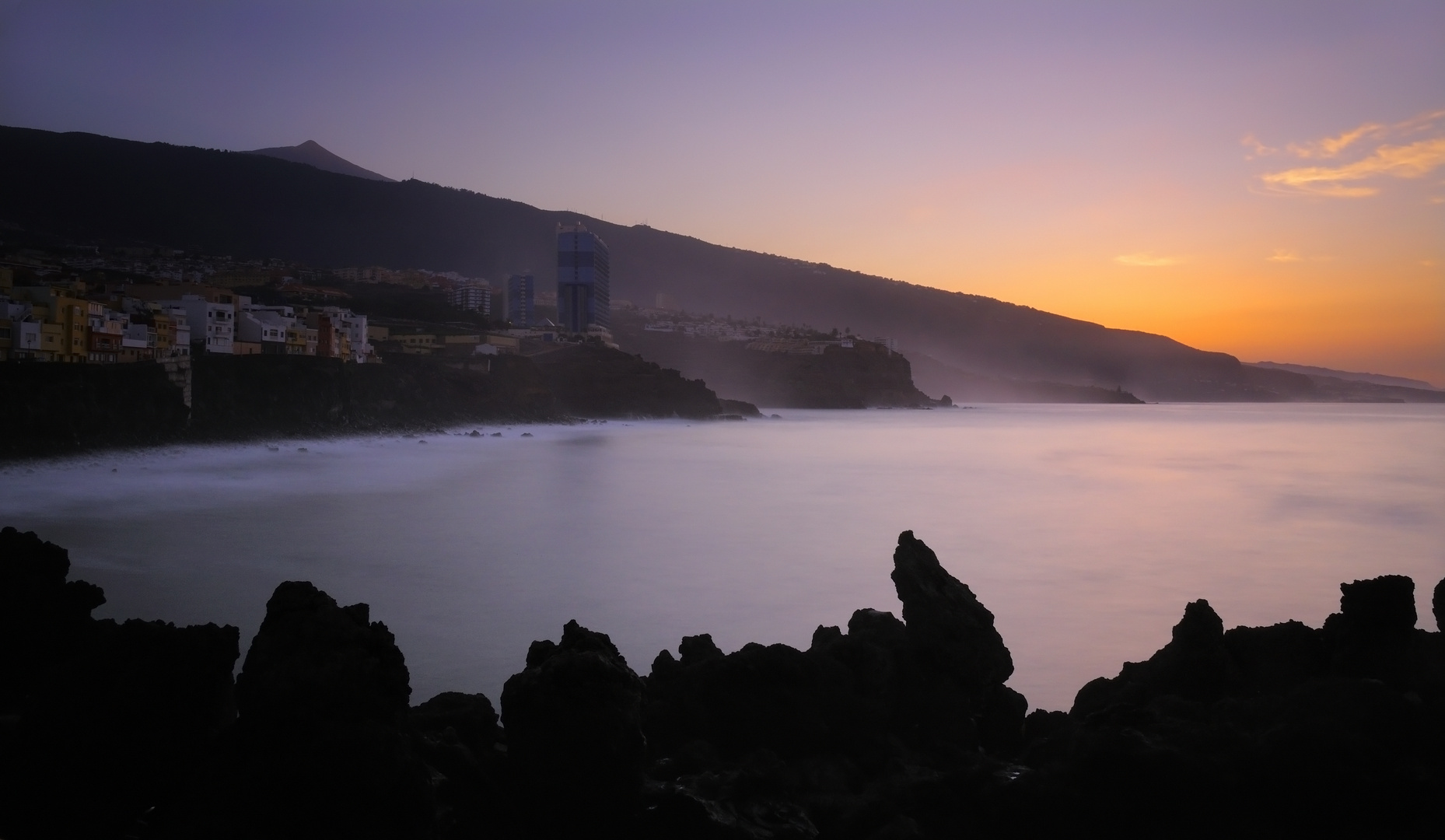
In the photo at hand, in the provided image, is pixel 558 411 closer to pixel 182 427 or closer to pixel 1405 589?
pixel 182 427

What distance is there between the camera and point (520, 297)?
9888 cm

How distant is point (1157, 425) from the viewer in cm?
4656

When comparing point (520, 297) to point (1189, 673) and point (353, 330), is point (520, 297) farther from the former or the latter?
point (1189, 673)

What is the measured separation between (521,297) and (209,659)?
323 ft

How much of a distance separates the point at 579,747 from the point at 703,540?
7.65 metres

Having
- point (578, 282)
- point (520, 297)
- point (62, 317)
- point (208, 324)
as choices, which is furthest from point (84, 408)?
point (520, 297)

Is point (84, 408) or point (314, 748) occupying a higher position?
point (84, 408)

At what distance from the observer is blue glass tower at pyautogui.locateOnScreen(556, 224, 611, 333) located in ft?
305

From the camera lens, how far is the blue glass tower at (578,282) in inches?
3661

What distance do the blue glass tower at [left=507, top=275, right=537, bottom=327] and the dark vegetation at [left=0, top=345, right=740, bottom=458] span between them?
166 feet

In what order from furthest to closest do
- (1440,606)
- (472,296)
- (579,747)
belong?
(472,296), (1440,606), (579,747)

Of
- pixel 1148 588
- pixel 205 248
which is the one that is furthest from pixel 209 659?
pixel 205 248

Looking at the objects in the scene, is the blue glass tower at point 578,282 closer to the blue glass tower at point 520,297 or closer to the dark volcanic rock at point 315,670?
the blue glass tower at point 520,297

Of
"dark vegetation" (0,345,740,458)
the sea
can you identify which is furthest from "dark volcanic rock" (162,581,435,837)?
"dark vegetation" (0,345,740,458)
